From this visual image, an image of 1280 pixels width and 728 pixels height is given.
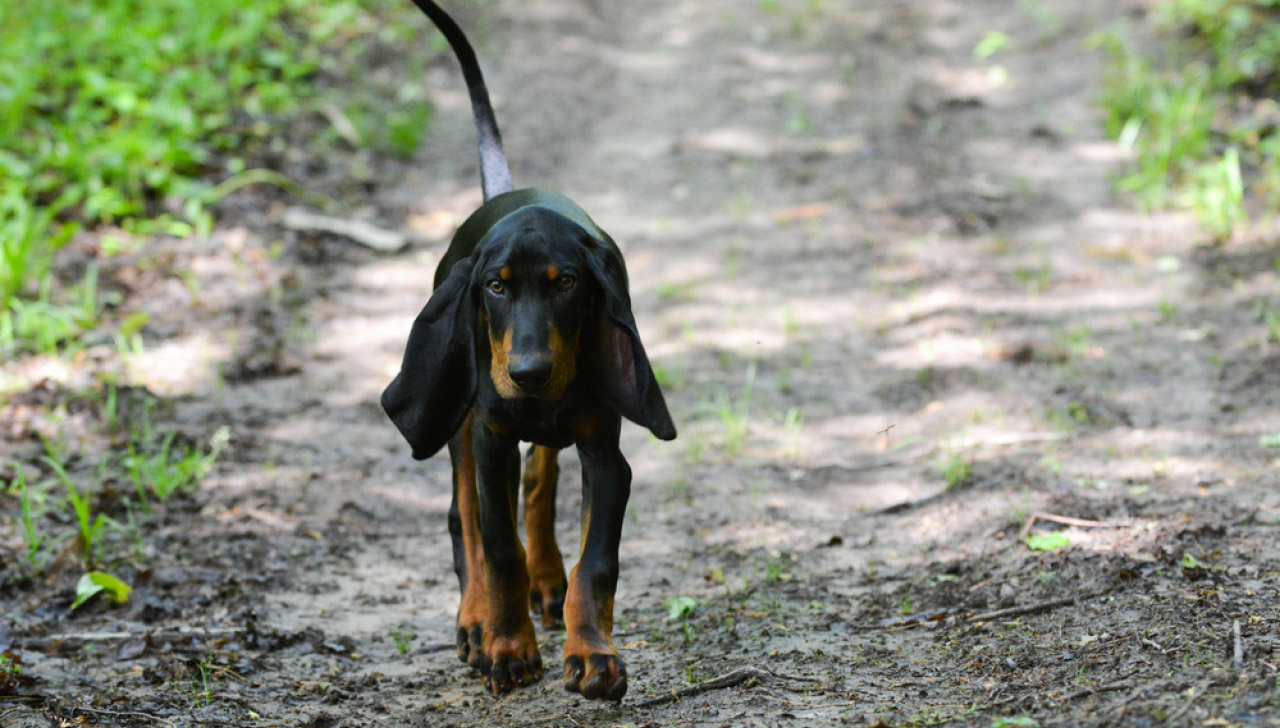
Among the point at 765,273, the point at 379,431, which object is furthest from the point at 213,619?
the point at 765,273

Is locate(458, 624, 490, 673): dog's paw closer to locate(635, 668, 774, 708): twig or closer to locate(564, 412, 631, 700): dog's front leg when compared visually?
locate(564, 412, 631, 700): dog's front leg

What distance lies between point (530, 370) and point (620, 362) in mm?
394

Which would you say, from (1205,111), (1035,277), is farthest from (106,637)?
(1205,111)

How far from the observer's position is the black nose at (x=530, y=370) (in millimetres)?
3094

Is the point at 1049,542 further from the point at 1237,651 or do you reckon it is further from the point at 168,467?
the point at 168,467

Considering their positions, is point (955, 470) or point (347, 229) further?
point (347, 229)

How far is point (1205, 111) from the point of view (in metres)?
8.71

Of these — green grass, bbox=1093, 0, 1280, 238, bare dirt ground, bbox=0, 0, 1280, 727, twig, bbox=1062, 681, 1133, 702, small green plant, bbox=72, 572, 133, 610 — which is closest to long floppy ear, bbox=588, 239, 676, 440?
bare dirt ground, bbox=0, 0, 1280, 727

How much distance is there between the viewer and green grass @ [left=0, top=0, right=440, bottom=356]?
7.36 metres

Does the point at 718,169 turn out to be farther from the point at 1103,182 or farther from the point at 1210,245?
the point at 1210,245

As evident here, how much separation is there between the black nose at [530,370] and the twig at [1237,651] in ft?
6.22

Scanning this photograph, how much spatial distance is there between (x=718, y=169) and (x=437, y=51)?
3440 mm

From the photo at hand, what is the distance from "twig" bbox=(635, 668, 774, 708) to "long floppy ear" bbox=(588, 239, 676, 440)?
2.37 ft

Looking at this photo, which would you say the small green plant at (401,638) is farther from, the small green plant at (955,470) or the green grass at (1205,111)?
the green grass at (1205,111)
